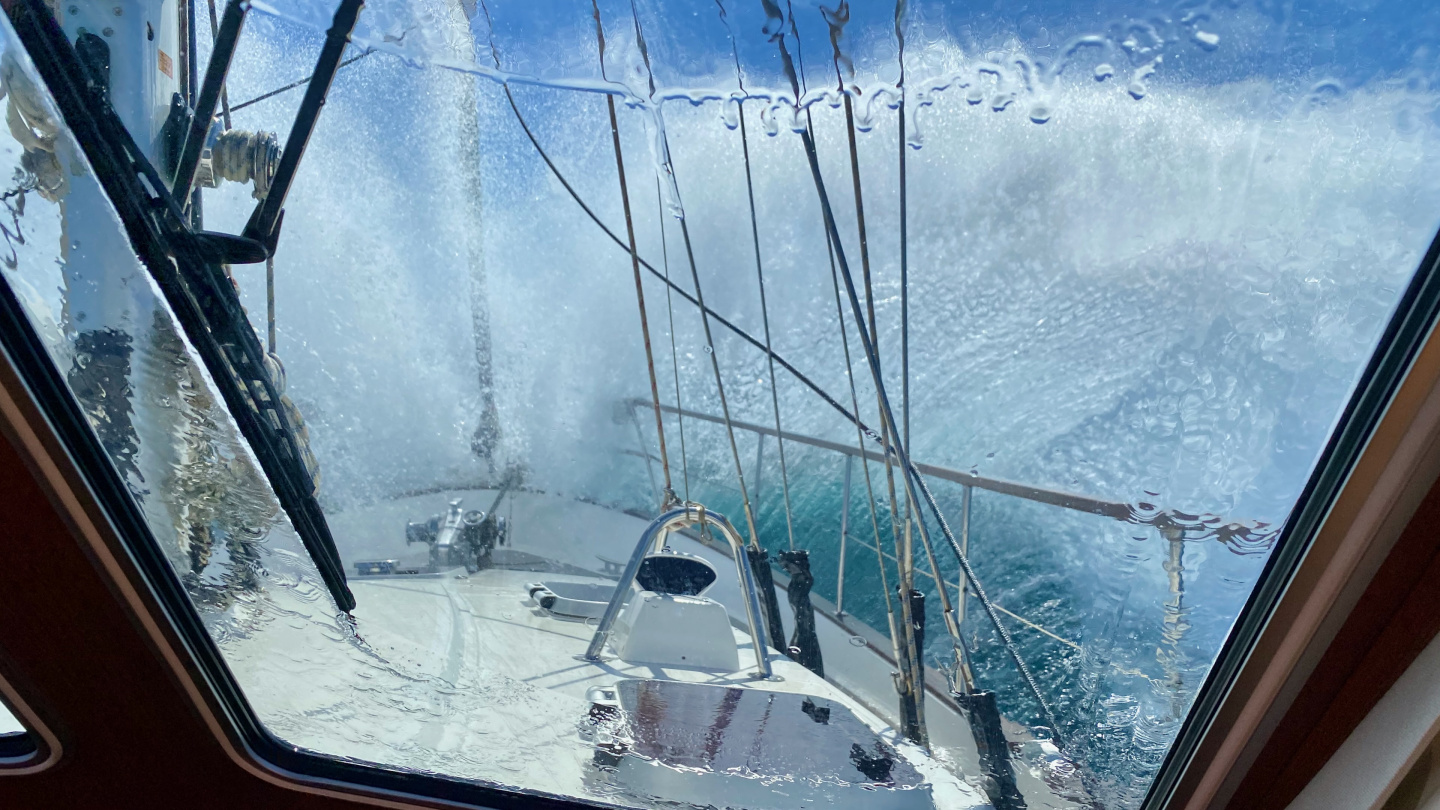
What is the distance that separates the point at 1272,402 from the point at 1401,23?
1.05 feet

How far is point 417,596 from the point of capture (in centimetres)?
105

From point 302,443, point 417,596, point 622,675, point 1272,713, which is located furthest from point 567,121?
point 1272,713

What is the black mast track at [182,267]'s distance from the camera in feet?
2.05

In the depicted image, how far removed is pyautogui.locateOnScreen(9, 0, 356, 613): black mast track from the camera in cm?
62

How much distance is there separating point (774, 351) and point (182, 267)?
→ 0.66 meters

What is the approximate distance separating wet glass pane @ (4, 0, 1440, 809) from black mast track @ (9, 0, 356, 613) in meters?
0.03

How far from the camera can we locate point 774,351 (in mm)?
1064

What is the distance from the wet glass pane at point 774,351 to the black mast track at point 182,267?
26 mm

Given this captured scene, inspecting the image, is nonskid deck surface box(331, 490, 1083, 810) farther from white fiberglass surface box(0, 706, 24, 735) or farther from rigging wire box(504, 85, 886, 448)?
white fiberglass surface box(0, 706, 24, 735)

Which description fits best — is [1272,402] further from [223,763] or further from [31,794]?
[31,794]

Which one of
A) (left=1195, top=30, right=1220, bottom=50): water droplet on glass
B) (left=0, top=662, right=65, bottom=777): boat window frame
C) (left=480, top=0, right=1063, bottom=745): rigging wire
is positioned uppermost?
(left=1195, top=30, right=1220, bottom=50): water droplet on glass

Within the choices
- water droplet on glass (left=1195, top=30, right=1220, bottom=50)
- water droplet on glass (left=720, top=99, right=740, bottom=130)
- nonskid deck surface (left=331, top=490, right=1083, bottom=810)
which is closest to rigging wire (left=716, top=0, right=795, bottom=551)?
water droplet on glass (left=720, top=99, right=740, bottom=130)

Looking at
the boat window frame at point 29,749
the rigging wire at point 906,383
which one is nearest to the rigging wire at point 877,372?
the rigging wire at point 906,383

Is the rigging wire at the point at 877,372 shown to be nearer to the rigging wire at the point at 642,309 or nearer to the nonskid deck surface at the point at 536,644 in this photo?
the nonskid deck surface at the point at 536,644
